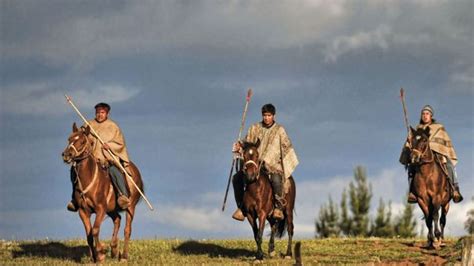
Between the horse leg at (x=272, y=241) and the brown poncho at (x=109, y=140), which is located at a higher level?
the brown poncho at (x=109, y=140)

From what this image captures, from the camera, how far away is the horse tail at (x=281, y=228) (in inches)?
794

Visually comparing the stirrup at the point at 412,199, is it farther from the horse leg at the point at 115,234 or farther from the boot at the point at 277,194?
the horse leg at the point at 115,234

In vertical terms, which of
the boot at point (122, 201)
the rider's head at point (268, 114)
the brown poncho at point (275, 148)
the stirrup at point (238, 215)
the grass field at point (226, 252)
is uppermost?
the rider's head at point (268, 114)

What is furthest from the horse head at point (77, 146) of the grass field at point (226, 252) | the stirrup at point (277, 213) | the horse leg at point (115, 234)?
the stirrup at point (277, 213)

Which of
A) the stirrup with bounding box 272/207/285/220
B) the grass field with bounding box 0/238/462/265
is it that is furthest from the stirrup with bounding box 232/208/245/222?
the grass field with bounding box 0/238/462/265

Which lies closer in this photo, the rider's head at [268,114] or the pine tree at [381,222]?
the rider's head at [268,114]

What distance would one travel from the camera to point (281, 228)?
797 inches

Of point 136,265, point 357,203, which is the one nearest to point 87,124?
point 136,265

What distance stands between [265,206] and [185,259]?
7.41 feet

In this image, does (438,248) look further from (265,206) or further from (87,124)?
(87,124)

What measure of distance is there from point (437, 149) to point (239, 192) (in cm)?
616

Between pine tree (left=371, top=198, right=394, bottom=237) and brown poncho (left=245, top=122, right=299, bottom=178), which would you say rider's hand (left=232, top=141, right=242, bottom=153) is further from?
pine tree (left=371, top=198, right=394, bottom=237)

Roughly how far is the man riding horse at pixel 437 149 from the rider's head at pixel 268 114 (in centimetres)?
461

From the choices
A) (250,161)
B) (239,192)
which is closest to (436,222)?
(239,192)
